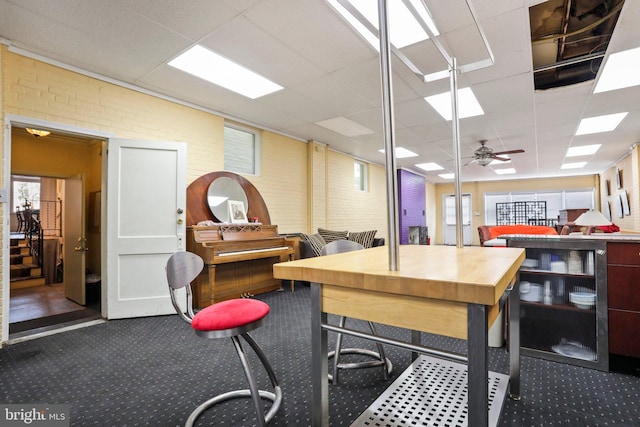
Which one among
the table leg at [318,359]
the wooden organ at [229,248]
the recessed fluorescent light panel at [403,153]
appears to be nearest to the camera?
the table leg at [318,359]

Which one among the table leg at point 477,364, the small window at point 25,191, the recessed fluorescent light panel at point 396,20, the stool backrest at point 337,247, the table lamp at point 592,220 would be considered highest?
the recessed fluorescent light panel at point 396,20

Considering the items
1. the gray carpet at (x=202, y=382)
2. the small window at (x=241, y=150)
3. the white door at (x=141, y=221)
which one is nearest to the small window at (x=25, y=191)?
the small window at (x=241, y=150)

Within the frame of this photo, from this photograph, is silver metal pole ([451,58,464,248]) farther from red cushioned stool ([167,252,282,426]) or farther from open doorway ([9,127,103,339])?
open doorway ([9,127,103,339])

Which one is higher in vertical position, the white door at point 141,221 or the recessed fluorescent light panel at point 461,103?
the recessed fluorescent light panel at point 461,103

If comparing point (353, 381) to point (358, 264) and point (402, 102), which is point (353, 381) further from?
point (402, 102)

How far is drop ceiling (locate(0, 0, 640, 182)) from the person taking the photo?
2641 mm

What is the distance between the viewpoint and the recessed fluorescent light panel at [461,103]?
4410 millimetres

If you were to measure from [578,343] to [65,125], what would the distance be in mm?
5514

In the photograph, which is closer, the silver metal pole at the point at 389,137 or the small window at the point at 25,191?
the silver metal pole at the point at 389,137

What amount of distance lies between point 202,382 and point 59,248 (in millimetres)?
6293

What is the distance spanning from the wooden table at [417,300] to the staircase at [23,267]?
736cm

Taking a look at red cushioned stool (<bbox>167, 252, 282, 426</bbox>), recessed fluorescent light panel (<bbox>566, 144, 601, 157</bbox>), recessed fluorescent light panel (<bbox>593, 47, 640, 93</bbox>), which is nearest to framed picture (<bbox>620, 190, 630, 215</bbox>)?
recessed fluorescent light panel (<bbox>566, 144, 601, 157</bbox>)

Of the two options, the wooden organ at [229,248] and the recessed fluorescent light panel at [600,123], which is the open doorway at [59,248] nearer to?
the wooden organ at [229,248]

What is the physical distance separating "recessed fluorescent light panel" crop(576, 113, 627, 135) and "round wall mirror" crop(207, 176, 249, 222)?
6.07m
